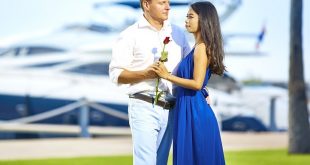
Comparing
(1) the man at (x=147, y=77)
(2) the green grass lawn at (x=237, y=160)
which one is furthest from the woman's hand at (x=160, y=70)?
(2) the green grass lawn at (x=237, y=160)

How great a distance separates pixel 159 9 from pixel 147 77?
431 millimetres

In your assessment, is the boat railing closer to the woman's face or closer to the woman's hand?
the woman's face

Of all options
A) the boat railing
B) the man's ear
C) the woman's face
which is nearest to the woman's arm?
the woman's face

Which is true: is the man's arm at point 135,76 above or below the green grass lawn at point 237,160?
above

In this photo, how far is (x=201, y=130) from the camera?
15.5 ft

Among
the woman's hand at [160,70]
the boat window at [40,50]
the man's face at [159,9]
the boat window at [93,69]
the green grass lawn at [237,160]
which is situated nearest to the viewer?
the woman's hand at [160,70]

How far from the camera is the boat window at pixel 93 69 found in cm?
3042

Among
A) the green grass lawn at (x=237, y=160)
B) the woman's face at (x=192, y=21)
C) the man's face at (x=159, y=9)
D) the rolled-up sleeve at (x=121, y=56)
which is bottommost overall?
the green grass lawn at (x=237, y=160)

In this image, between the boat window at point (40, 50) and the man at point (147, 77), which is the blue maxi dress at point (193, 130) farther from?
the boat window at point (40, 50)

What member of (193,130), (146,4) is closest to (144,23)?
(146,4)

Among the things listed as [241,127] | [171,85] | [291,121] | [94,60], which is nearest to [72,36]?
[94,60]

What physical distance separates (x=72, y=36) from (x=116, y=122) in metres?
9.50

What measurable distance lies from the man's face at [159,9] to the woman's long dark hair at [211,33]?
175mm

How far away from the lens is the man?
4.73 meters
